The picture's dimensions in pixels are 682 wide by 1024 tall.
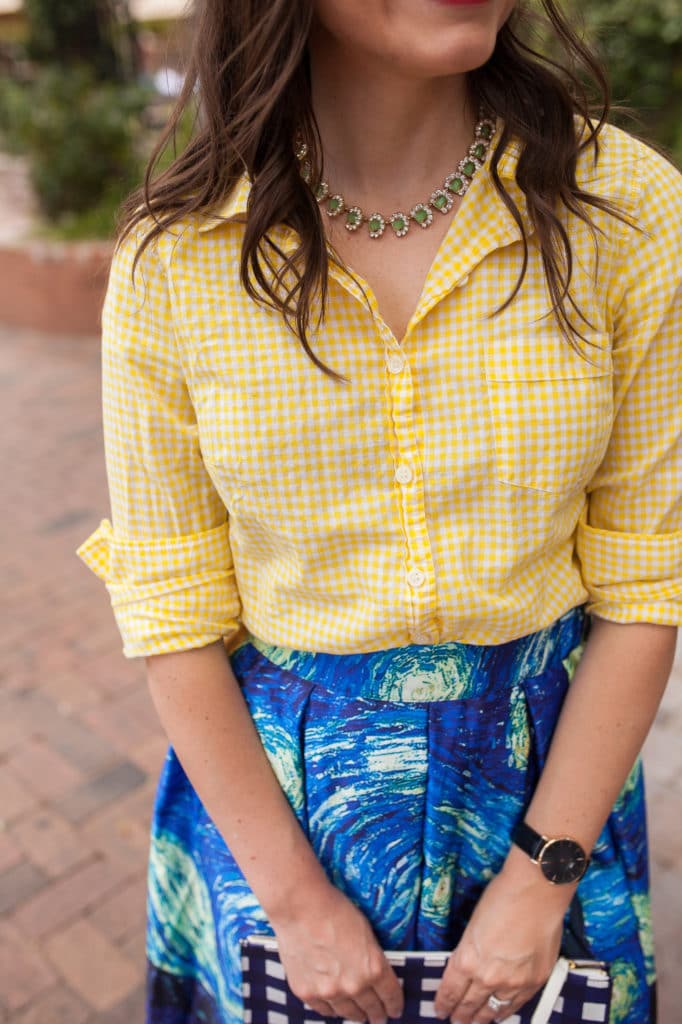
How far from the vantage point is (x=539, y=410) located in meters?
1.09

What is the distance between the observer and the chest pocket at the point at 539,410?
109cm

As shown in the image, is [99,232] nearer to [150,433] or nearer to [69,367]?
[69,367]

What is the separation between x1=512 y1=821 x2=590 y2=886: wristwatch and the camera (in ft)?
3.95

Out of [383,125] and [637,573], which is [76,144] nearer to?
[383,125]

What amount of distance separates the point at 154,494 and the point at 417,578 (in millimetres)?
332

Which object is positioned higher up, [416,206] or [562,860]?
[416,206]

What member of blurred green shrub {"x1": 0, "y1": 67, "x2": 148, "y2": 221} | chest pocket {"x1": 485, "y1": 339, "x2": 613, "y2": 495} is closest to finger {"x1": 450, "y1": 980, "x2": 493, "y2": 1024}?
chest pocket {"x1": 485, "y1": 339, "x2": 613, "y2": 495}

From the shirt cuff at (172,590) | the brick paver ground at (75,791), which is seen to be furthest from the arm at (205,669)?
the brick paver ground at (75,791)

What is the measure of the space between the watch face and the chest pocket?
1.53 feet

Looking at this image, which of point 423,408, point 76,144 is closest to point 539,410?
point 423,408

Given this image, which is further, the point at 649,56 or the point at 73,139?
the point at 73,139

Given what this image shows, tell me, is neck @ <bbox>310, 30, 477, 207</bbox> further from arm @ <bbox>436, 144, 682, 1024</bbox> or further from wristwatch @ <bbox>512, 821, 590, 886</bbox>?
wristwatch @ <bbox>512, 821, 590, 886</bbox>

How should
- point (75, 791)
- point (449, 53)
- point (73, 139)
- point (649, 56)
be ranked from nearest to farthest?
point (449, 53) < point (75, 791) < point (649, 56) < point (73, 139)

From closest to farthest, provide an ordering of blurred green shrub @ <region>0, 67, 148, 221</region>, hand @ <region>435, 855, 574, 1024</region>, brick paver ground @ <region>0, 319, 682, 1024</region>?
hand @ <region>435, 855, 574, 1024</region>
brick paver ground @ <region>0, 319, 682, 1024</region>
blurred green shrub @ <region>0, 67, 148, 221</region>
